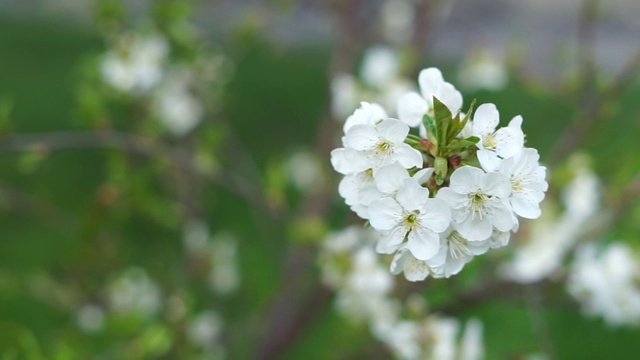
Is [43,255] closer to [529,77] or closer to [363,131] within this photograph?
[529,77]

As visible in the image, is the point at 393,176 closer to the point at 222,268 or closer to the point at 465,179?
the point at 465,179

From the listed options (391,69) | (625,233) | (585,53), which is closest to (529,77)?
(585,53)

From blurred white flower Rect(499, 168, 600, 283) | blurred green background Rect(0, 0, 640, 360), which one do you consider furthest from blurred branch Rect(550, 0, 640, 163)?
blurred white flower Rect(499, 168, 600, 283)

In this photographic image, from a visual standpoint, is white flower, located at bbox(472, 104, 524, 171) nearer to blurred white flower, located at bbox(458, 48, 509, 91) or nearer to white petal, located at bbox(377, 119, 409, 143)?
white petal, located at bbox(377, 119, 409, 143)

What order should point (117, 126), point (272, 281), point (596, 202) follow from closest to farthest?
1. point (596, 202)
2. point (272, 281)
3. point (117, 126)

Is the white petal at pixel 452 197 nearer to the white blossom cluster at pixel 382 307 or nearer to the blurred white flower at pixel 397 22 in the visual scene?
the white blossom cluster at pixel 382 307

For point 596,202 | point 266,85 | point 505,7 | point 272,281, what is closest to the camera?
point 596,202

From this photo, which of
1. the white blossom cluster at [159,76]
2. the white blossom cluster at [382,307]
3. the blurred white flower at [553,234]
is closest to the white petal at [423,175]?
the white blossom cluster at [382,307]
